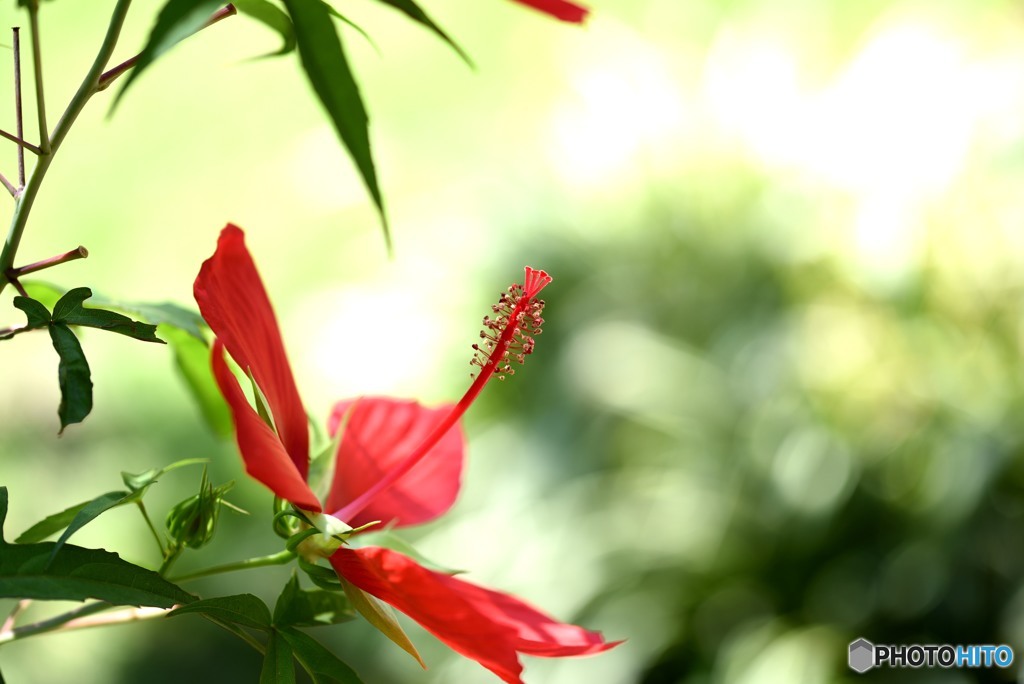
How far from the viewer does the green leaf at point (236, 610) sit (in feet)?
1.09

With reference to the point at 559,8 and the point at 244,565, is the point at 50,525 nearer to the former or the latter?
the point at 244,565

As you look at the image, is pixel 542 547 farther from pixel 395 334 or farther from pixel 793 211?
pixel 793 211

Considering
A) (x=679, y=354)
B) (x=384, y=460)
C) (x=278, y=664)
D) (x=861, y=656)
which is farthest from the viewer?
(x=679, y=354)

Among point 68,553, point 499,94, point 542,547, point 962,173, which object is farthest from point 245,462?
point 499,94

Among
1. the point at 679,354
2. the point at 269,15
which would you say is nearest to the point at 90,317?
the point at 269,15

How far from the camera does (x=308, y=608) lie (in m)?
0.39

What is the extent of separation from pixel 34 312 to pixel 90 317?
18mm

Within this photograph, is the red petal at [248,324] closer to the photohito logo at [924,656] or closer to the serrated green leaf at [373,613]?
the serrated green leaf at [373,613]

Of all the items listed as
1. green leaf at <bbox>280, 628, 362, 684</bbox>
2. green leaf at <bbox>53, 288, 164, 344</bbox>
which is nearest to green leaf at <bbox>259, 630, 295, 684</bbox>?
green leaf at <bbox>280, 628, 362, 684</bbox>

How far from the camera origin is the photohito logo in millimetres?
1365

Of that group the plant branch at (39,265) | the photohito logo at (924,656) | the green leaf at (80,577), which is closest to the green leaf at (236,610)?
the green leaf at (80,577)

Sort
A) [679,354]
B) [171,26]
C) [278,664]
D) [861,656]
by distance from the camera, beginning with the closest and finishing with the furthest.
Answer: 1. [171,26]
2. [278,664]
3. [861,656]
4. [679,354]

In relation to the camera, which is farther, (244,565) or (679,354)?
(679,354)

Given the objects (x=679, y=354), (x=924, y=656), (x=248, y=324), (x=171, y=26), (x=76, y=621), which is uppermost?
(x=171, y=26)
